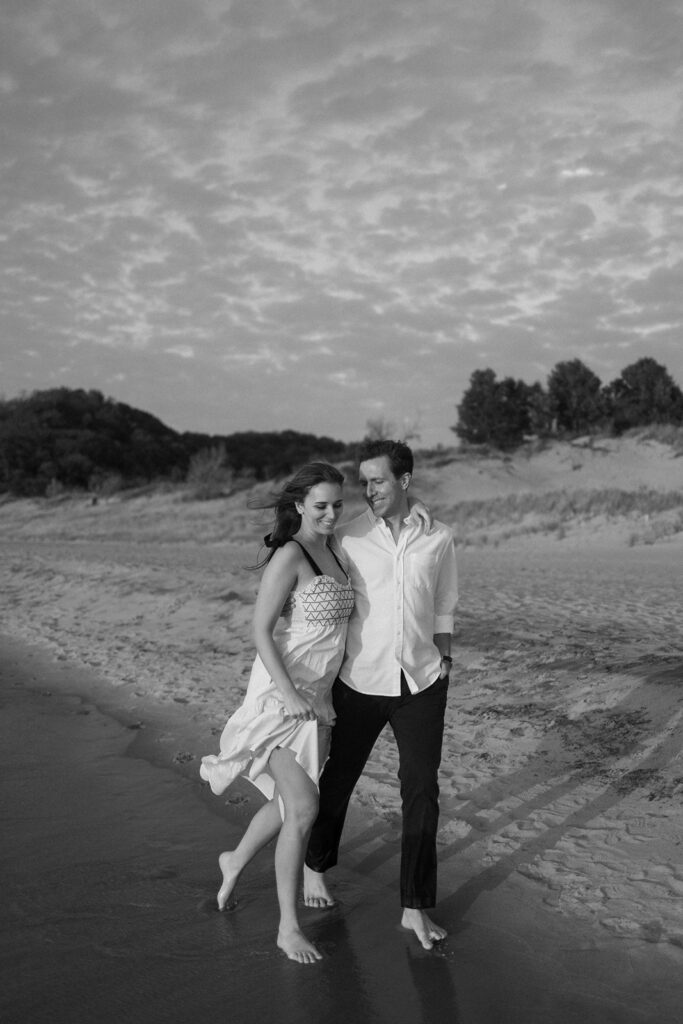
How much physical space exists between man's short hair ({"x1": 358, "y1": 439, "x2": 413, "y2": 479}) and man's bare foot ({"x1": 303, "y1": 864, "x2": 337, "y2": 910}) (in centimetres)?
182

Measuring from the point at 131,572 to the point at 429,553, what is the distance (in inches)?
527

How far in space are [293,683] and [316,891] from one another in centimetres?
109

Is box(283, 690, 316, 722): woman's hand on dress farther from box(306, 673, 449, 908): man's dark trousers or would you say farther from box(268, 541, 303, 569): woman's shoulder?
box(268, 541, 303, 569): woman's shoulder

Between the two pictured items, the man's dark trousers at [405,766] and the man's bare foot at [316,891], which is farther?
the man's bare foot at [316,891]

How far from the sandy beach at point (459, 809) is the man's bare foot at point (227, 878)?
0.26 ft

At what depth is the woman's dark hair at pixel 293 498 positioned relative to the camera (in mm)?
4059

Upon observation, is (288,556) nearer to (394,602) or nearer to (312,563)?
(312,563)

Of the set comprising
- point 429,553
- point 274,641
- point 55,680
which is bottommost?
point 55,680

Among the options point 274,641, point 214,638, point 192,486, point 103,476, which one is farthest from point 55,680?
point 103,476

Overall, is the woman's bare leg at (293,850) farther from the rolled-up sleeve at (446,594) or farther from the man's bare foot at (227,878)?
the rolled-up sleeve at (446,594)

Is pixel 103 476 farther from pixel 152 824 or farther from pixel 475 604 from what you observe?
pixel 152 824

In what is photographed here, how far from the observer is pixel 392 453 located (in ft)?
13.3

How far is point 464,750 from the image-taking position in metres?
6.45

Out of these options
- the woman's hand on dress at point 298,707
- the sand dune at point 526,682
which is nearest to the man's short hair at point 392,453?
the woman's hand on dress at point 298,707
